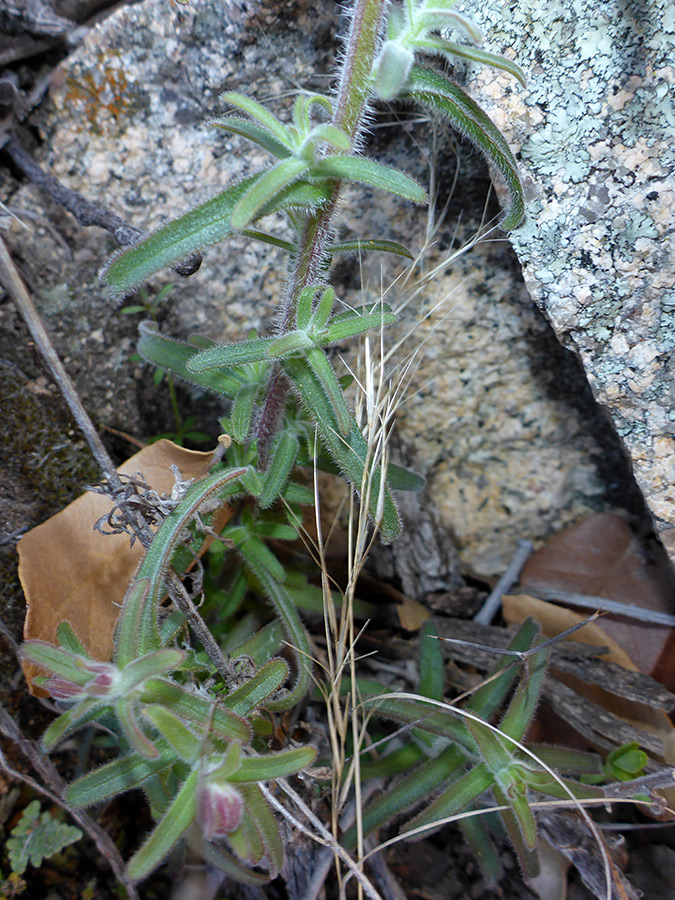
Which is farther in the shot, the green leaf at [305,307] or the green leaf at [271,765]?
the green leaf at [305,307]

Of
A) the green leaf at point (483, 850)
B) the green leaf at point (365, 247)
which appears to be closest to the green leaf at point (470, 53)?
the green leaf at point (365, 247)

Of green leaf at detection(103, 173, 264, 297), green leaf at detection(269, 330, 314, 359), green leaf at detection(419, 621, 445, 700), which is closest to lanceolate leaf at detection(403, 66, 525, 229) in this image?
green leaf at detection(103, 173, 264, 297)

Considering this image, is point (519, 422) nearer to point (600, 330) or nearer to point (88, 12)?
point (600, 330)

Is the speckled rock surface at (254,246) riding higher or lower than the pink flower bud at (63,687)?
higher

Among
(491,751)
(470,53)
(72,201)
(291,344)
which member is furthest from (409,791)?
(72,201)

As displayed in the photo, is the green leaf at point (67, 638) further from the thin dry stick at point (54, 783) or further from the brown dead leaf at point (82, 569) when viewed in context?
the thin dry stick at point (54, 783)

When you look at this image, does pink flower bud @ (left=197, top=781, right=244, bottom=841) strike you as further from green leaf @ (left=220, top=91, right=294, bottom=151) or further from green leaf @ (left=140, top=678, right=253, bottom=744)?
green leaf @ (left=220, top=91, right=294, bottom=151)
